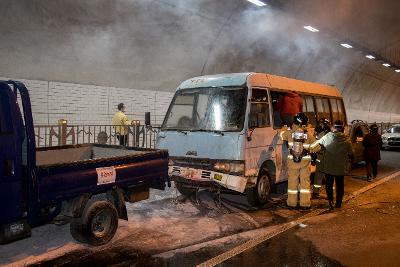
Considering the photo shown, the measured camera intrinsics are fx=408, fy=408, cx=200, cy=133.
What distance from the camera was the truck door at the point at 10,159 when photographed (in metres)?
4.49

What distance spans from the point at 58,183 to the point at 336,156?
524 centimetres

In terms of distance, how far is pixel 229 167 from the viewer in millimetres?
7250

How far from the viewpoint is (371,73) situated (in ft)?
84.6

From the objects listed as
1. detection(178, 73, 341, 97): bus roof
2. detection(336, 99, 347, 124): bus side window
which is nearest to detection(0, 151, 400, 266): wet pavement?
detection(178, 73, 341, 97): bus roof

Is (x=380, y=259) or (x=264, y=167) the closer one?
(x=380, y=259)

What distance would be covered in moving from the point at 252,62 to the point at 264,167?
8.94 meters

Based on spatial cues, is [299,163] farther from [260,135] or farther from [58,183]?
[58,183]

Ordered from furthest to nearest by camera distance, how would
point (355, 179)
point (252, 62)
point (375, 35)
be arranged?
point (375, 35), point (252, 62), point (355, 179)

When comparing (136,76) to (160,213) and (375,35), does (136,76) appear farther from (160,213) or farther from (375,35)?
(375,35)

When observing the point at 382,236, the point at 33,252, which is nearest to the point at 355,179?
the point at 382,236

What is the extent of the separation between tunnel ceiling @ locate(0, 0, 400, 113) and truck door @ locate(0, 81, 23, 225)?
18.4 ft

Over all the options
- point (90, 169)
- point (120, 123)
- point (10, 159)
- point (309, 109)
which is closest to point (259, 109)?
point (309, 109)

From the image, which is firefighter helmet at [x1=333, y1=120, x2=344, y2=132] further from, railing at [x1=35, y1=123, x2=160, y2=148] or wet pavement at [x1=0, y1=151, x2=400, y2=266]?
railing at [x1=35, y1=123, x2=160, y2=148]

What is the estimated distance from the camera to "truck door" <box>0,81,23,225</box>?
4.49 metres
